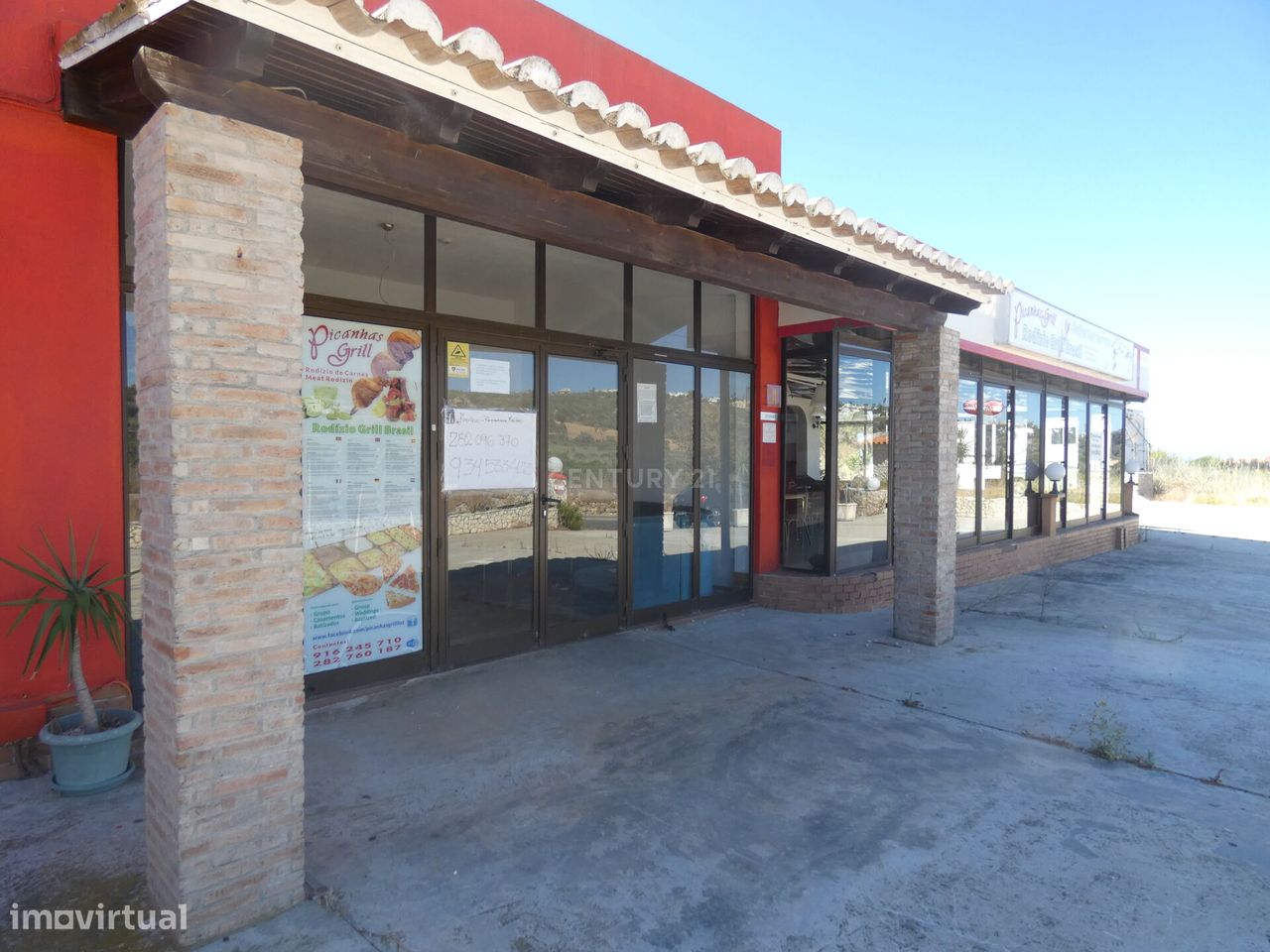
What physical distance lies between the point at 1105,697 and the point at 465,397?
503 cm

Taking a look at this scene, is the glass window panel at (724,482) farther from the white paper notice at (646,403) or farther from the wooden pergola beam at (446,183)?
→ the wooden pergola beam at (446,183)

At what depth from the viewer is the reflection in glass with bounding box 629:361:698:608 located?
662 centimetres

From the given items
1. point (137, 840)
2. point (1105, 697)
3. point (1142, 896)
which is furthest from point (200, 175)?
point (1105, 697)

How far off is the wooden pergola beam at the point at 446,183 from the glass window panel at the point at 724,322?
218cm

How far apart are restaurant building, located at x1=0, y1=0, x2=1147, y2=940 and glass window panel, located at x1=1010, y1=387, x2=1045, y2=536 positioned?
151cm

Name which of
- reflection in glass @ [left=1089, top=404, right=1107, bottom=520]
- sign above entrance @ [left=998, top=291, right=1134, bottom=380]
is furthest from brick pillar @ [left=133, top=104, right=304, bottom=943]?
reflection in glass @ [left=1089, top=404, right=1107, bottom=520]

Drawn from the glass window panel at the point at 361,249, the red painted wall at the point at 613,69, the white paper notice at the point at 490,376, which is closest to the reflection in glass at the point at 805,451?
the red painted wall at the point at 613,69

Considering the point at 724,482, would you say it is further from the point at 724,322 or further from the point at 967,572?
the point at 967,572

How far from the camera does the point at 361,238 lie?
4.93m

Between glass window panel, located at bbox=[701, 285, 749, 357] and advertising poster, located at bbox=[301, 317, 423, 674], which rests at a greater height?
glass window panel, located at bbox=[701, 285, 749, 357]

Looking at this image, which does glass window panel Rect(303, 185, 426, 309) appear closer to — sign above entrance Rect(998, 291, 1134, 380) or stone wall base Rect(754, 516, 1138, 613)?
stone wall base Rect(754, 516, 1138, 613)

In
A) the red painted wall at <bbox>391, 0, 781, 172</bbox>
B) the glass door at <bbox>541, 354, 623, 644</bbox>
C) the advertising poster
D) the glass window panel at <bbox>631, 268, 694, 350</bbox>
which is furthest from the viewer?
the glass window panel at <bbox>631, 268, 694, 350</bbox>

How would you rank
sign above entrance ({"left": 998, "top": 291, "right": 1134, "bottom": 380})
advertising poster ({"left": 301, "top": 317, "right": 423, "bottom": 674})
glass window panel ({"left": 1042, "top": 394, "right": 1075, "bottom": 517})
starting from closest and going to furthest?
advertising poster ({"left": 301, "top": 317, "right": 423, "bottom": 674}), sign above entrance ({"left": 998, "top": 291, "right": 1134, "bottom": 380}), glass window panel ({"left": 1042, "top": 394, "right": 1075, "bottom": 517})

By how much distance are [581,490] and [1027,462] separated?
8309 millimetres
